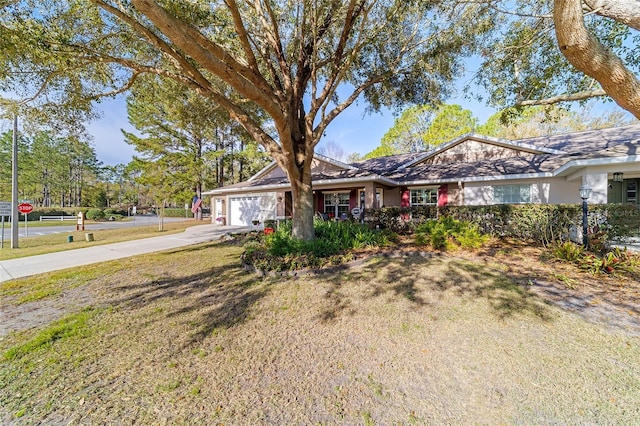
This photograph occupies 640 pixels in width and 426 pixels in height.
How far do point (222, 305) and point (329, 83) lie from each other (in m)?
6.48

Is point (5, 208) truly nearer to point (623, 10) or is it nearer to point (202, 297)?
point (202, 297)

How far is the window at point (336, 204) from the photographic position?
15.3 metres

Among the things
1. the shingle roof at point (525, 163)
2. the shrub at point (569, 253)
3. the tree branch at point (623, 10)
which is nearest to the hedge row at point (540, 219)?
the shrub at point (569, 253)

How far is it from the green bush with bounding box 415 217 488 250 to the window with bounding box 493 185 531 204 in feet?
17.6

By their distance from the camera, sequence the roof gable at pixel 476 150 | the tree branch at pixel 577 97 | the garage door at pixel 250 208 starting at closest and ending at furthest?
1. the tree branch at pixel 577 97
2. the roof gable at pixel 476 150
3. the garage door at pixel 250 208

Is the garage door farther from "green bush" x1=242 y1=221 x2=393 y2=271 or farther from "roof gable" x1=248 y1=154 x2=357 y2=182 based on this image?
"green bush" x1=242 y1=221 x2=393 y2=271

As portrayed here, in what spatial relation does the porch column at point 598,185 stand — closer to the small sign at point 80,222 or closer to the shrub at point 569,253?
the shrub at point 569,253

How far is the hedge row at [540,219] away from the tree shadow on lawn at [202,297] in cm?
641

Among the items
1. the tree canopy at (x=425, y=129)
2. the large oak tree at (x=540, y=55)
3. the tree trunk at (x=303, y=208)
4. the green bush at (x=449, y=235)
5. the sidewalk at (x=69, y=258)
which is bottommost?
the sidewalk at (x=69, y=258)

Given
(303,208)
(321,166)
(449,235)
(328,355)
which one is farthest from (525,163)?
(328,355)

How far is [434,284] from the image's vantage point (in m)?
4.77

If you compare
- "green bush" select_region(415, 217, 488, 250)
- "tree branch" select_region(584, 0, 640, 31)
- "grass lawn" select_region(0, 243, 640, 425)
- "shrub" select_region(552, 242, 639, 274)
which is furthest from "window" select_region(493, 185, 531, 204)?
"tree branch" select_region(584, 0, 640, 31)

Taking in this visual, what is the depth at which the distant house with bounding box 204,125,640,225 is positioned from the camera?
8.60 m

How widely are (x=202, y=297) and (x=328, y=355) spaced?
2865mm
